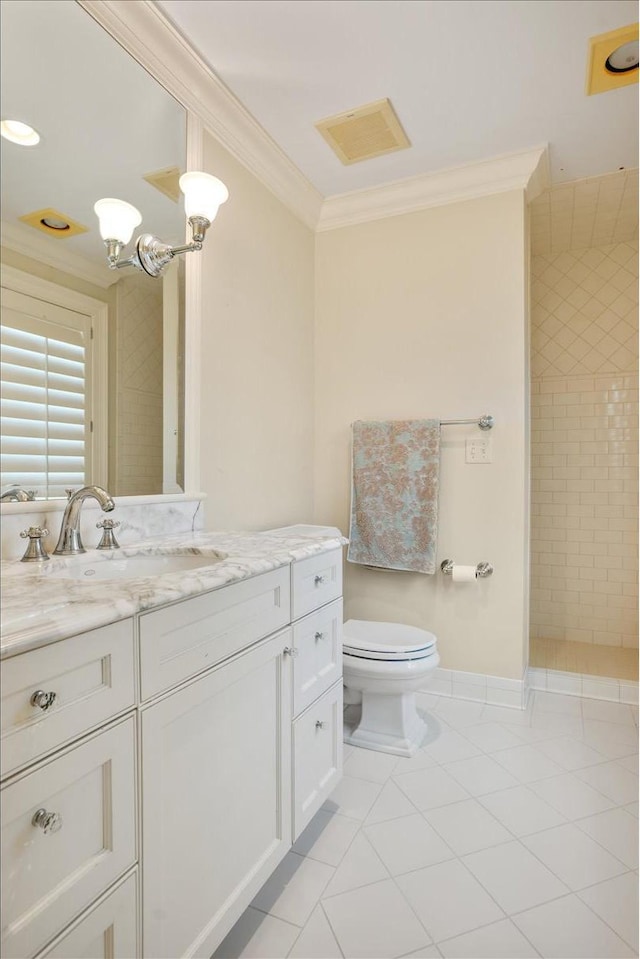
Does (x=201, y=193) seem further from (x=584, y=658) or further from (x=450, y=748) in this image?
(x=584, y=658)

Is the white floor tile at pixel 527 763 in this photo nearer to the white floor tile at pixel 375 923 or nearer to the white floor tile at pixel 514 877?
the white floor tile at pixel 514 877

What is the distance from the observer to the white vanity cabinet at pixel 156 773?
2.20 ft

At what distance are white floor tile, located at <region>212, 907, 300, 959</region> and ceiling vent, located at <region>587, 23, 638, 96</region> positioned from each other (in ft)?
8.68

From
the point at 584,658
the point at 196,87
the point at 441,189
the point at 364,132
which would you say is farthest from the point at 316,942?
the point at 441,189

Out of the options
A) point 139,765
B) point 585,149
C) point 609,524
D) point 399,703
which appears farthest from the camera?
point 609,524

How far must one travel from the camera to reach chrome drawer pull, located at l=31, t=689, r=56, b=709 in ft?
2.19

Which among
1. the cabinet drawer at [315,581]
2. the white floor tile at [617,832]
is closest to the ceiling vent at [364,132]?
the cabinet drawer at [315,581]

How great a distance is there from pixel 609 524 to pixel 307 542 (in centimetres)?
237

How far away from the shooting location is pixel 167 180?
1.67 metres

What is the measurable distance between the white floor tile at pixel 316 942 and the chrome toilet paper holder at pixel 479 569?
1.43 meters

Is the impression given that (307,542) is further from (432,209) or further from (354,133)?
(432,209)

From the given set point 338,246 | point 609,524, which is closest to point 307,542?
point 338,246

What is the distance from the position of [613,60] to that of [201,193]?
4.76 feet

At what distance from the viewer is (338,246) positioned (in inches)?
106
